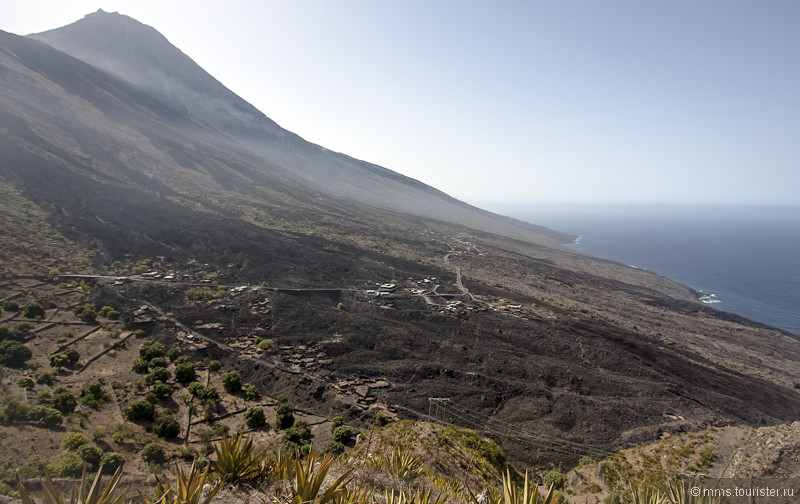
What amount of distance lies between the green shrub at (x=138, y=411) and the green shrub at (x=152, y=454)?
2637 mm

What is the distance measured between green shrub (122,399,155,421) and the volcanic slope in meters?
5.56

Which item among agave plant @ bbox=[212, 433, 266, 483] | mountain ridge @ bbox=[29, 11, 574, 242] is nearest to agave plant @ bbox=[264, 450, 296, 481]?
agave plant @ bbox=[212, 433, 266, 483]

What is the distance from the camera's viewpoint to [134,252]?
35.5 meters

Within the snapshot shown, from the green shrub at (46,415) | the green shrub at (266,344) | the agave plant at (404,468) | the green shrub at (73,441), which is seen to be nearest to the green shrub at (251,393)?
the green shrub at (266,344)

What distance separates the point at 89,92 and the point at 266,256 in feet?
310

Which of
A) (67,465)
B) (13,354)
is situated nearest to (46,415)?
(67,465)

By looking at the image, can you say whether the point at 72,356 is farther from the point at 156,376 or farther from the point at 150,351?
the point at 156,376

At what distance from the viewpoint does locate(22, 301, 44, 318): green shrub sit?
20484 millimetres

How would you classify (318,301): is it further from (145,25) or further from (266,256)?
(145,25)

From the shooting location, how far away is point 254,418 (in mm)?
15000

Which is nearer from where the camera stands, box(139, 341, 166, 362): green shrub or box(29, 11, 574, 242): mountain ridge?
box(139, 341, 166, 362): green shrub

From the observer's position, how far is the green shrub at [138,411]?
46.3 feet

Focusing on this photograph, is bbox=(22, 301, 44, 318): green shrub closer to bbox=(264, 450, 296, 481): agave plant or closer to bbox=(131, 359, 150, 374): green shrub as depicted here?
bbox=(131, 359, 150, 374): green shrub

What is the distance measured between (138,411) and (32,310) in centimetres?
1394
